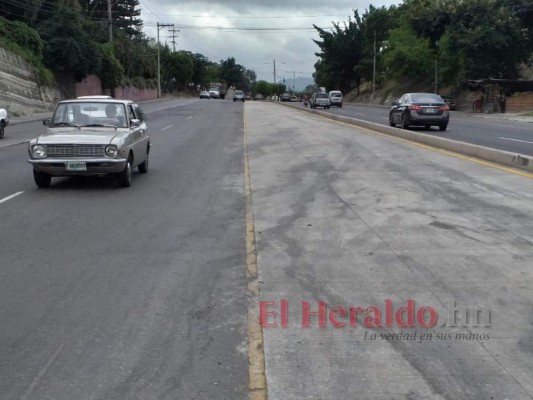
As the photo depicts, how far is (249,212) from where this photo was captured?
9188 mm

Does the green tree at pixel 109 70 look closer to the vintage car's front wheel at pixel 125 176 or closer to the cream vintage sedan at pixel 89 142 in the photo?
the cream vintage sedan at pixel 89 142

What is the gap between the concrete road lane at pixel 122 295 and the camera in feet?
13.1

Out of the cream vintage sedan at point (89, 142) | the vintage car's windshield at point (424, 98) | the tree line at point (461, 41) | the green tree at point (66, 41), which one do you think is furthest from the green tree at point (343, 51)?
the cream vintage sedan at point (89, 142)

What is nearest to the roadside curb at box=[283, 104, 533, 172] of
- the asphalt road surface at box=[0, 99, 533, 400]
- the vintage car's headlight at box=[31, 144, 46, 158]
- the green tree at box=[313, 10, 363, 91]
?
the asphalt road surface at box=[0, 99, 533, 400]

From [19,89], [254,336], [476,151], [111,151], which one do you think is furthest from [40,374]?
→ [19,89]

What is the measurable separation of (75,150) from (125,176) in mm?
1011

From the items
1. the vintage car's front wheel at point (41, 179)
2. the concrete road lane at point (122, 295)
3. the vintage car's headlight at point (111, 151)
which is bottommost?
the concrete road lane at point (122, 295)

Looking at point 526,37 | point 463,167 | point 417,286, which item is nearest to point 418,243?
point 417,286

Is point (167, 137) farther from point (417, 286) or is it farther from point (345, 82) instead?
point (345, 82)

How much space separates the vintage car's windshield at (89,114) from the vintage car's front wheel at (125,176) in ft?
3.03

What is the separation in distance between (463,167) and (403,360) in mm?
9742

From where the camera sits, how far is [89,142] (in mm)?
10727

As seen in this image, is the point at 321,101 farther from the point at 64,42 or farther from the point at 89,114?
the point at 89,114

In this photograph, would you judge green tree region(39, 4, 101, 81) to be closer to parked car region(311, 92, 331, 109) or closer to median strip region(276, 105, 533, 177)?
parked car region(311, 92, 331, 109)
